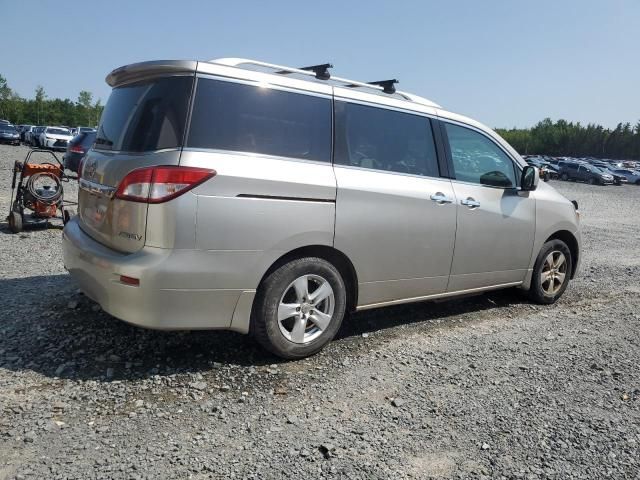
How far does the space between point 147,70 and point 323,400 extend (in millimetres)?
2474

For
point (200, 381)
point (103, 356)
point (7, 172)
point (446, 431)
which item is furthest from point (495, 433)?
point (7, 172)

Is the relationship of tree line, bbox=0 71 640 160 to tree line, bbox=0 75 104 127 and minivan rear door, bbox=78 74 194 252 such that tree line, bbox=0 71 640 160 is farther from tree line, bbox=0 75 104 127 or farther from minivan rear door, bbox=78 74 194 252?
minivan rear door, bbox=78 74 194 252

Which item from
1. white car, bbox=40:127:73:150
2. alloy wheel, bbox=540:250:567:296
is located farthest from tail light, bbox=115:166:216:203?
white car, bbox=40:127:73:150

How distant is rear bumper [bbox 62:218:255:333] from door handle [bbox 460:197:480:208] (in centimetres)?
217

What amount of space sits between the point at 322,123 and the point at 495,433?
93.7 inches

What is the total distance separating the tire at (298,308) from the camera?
3645 mm

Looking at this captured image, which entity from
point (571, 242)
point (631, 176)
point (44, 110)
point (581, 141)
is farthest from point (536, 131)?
point (571, 242)

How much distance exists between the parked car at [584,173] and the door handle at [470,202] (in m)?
42.7

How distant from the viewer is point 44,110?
267 ft

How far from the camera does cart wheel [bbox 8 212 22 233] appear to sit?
7.97 meters

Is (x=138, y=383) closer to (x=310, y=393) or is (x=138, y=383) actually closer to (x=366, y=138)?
(x=310, y=393)

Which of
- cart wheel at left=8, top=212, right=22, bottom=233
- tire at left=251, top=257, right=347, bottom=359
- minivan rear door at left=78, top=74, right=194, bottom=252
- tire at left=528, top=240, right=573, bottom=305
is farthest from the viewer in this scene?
cart wheel at left=8, top=212, right=22, bottom=233

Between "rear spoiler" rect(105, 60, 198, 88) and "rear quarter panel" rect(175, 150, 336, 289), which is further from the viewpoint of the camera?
"rear spoiler" rect(105, 60, 198, 88)

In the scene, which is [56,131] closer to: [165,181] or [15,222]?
[15,222]
